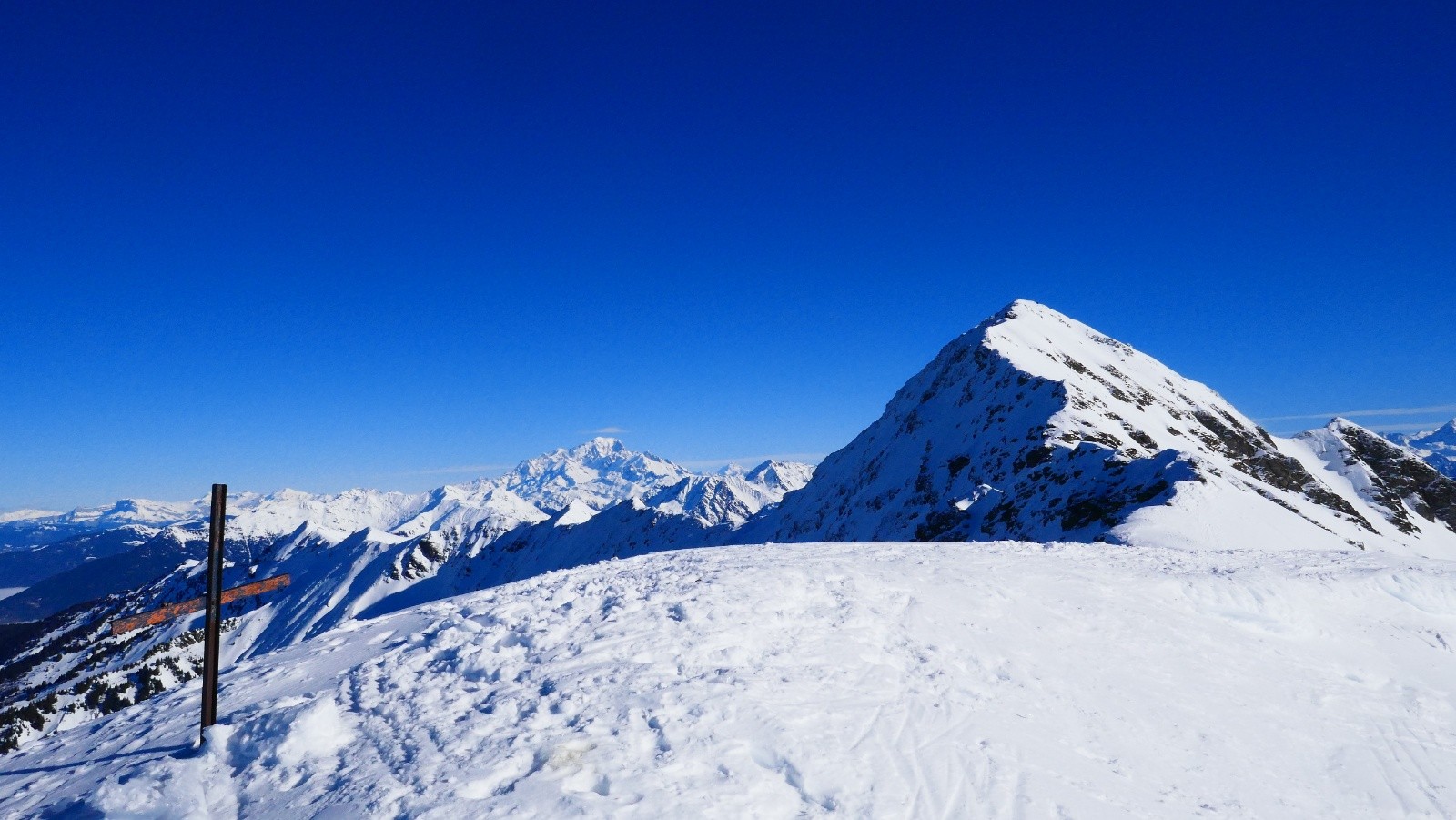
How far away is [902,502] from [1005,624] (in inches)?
2170

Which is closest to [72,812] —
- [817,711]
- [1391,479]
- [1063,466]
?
[817,711]

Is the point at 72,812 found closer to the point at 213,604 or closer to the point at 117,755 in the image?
the point at 117,755

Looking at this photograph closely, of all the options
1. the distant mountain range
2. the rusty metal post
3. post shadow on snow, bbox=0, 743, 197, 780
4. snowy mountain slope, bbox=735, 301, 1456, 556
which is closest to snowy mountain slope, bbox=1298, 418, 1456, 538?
the distant mountain range

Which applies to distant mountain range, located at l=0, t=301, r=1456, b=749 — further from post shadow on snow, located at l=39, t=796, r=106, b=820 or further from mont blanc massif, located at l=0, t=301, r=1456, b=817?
post shadow on snow, located at l=39, t=796, r=106, b=820

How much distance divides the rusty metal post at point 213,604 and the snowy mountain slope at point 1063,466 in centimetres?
3541

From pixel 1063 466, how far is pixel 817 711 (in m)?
46.0

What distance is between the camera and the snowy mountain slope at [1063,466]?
124 ft

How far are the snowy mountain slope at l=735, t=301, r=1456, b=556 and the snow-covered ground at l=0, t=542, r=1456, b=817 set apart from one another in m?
21.6

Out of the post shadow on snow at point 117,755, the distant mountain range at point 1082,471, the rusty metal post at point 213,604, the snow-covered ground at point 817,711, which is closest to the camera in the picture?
the snow-covered ground at point 817,711

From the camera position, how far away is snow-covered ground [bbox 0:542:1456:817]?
7449 mm

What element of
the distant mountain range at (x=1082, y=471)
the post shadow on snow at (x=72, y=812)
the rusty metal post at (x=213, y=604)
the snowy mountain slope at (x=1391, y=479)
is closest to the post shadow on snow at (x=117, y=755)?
the rusty metal post at (x=213, y=604)

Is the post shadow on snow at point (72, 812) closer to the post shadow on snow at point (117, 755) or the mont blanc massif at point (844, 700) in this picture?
the mont blanc massif at point (844, 700)

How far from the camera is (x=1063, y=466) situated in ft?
159

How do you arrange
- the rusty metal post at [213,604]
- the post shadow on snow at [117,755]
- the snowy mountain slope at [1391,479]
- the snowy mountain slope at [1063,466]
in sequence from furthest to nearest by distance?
1. the snowy mountain slope at [1391,479]
2. the snowy mountain slope at [1063,466]
3. the rusty metal post at [213,604]
4. the post shadow on snow at [117,755]
